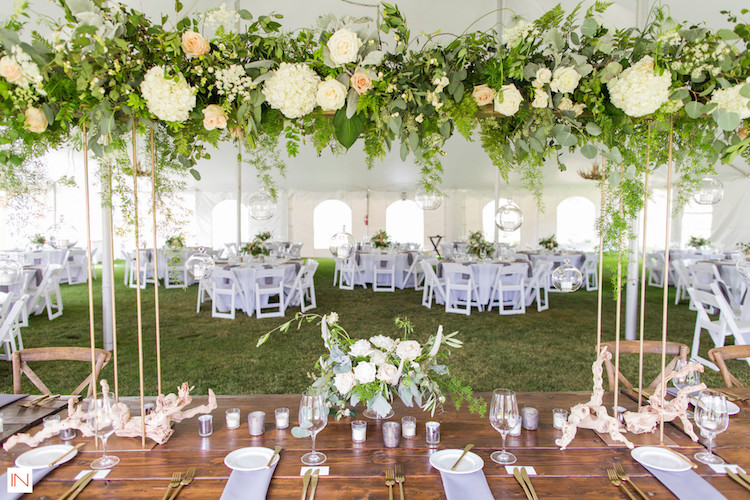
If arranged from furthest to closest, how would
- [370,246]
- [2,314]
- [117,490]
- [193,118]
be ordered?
[370,246], [2,314], [193,118], [117,490]

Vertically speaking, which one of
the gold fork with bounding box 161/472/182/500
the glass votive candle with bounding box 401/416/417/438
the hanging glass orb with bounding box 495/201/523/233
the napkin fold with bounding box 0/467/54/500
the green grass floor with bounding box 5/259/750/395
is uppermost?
the hanging glass orb with bounding box 495/201/523/233

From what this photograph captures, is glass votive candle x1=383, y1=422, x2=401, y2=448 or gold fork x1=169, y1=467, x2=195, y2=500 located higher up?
glass votive candle x1=383, y1=422, x2=401, y2=448

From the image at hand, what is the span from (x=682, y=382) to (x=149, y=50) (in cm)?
231

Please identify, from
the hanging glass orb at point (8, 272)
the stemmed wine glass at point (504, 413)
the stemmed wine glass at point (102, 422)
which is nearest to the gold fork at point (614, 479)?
the stemmed wine glass at point (504, 413)

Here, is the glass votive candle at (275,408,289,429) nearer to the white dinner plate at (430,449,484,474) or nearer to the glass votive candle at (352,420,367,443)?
the glass votive candle at (352,420,367,443)

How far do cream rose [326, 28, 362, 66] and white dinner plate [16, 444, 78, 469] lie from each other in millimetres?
1496

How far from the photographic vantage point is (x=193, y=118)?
1602 mm

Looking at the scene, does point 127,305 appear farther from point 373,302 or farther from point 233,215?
point 233,215

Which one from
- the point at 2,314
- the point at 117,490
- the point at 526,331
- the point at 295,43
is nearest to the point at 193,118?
the point at 295,43

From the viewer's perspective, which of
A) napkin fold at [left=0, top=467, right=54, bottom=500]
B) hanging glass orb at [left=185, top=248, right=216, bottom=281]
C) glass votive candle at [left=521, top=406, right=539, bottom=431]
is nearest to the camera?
napkin fold at [left=0, top=467, right=54, bottom=500]

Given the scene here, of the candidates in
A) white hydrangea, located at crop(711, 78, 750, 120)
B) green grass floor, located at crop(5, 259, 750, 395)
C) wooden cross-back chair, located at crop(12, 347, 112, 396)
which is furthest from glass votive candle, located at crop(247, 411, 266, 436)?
green grass floor, located at crop(5, 259, 750, 395)

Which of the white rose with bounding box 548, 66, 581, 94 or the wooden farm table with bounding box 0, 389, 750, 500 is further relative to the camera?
the white rose with bounding box 548, 66, 581, 94

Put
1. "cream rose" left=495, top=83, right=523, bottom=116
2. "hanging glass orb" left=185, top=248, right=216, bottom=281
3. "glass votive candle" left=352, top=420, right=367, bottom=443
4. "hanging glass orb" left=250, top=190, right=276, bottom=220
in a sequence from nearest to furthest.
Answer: "cream rose" left=495, top=83, right=523, bottom=116 → "glass votive candle" left=352, top=420, right=367, bottom=443 → "hanging glass orb" left=185, top=248, right=216, bottom=281 → "hanging glass orb" left=250, top=190, right=276, bottom=220

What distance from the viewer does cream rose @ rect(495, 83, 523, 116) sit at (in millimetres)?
1523
